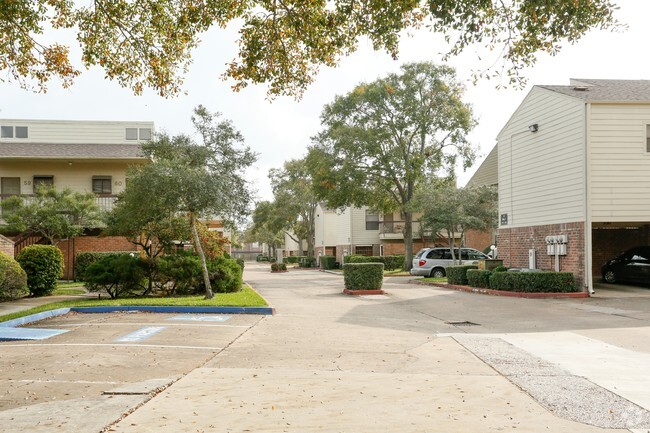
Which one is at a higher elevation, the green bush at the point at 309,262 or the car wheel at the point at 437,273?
the car wheel at the point at 437,273

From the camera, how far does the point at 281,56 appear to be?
36.2ft

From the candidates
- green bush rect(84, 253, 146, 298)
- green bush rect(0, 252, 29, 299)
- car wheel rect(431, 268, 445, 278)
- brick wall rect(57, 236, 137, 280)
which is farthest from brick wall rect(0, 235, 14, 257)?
car wheel rect(431, 268, 445, 278)

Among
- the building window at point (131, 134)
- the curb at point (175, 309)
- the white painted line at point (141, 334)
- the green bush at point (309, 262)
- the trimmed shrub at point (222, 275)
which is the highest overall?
the building window at point (131, 134)

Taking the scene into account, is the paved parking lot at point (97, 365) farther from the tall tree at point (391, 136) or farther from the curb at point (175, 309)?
the tall tree at point (391, 136)

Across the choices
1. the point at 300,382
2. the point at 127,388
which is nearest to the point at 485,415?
the point at 300,382

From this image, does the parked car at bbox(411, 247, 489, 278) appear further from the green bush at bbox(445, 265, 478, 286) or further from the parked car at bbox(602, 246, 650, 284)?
the parked car at bbox(602, 246, 650, 284)

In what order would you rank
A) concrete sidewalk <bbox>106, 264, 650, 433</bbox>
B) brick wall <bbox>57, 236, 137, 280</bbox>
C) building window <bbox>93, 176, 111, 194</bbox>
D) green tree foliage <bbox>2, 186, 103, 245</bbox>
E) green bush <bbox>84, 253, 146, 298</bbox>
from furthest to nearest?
building window <bbox>93, 176, 111, 194</bbox>, brick wall <bbox>57, 236, 137, 280</bbox>, green tree foliage <bbox>2, 186, 103, 245</bbox>, green bush <bbox>84, 253, 146, 298</bbox>, concrete sidewalk <bbox>106, 264, 650, 433</bbox>

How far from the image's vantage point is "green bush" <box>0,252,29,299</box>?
16.7m

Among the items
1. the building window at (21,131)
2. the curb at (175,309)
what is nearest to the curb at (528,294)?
the curb at (175,309)

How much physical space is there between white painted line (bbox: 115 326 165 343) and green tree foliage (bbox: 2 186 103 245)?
15329 mm

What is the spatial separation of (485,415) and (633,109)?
55.4 ft

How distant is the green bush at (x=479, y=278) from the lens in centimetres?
2216

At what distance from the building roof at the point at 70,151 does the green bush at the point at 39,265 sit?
10.1 metres

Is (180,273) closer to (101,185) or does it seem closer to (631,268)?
(101,185)
